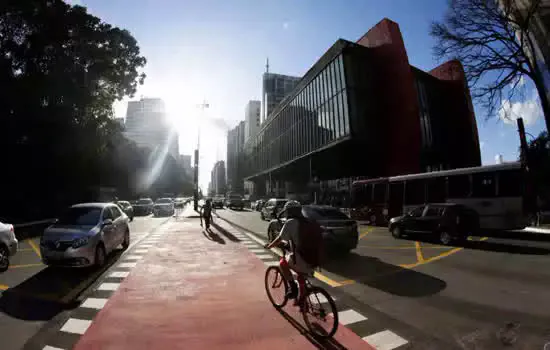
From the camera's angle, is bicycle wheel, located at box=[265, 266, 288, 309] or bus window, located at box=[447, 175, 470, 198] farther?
bus window, located at box=[447, 175, 470, 198]

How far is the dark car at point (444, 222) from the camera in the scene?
1314 centimetres

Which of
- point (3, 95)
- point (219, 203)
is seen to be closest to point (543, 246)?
point (3, 95)

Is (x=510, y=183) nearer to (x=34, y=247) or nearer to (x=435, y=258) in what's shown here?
(x=435, y=258)

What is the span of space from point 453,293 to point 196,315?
4.97 m

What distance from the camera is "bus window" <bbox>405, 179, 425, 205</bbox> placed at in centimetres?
1906

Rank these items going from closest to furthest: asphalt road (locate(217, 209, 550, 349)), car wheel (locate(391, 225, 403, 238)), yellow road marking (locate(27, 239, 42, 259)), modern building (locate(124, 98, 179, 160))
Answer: asphalt road (locate(217, 209, 550, 349))
yellow road marking (locate(27, 239, 42, 259))
car wheel (locate(391, 225, 403, 238))
modern building (locate(124, 98, 179, 160))

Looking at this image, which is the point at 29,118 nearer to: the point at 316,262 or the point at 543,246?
the point at 316,262

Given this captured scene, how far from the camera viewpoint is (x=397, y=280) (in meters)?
7.51

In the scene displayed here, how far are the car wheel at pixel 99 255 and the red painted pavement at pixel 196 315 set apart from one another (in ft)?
3.24

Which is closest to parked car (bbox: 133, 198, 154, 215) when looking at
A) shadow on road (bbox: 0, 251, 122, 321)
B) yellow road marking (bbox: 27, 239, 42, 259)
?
yellow road marking (bbox: 27, 239, 42, 259)

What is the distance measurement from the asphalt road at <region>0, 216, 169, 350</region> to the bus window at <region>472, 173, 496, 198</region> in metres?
16.0

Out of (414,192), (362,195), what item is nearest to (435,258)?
(414,192)

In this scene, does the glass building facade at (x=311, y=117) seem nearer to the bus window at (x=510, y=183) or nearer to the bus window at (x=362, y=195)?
the bus window at (x=362, y=195)

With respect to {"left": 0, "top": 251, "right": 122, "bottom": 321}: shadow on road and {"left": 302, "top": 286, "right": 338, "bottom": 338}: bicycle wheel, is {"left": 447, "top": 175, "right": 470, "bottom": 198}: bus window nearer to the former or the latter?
{"left": 302, "top": 286, "right": 338, "bottom": 338}: bicycle wheel
